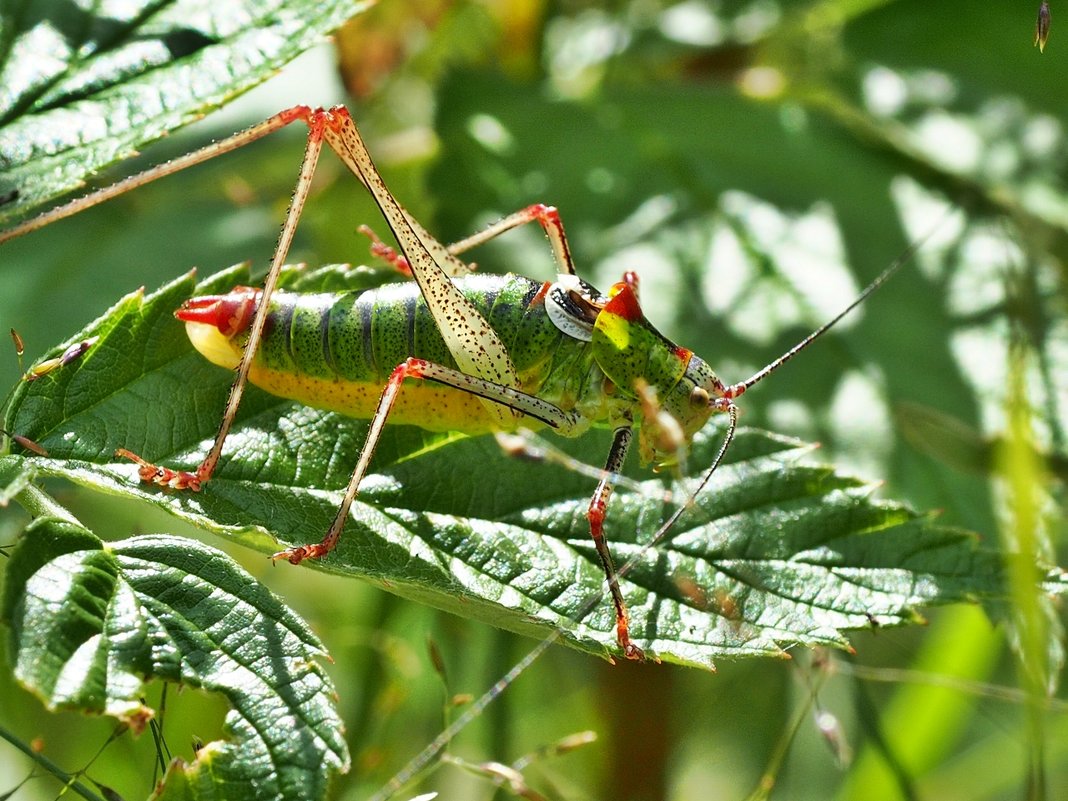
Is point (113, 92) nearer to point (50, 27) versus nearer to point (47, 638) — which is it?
point (50, 27)

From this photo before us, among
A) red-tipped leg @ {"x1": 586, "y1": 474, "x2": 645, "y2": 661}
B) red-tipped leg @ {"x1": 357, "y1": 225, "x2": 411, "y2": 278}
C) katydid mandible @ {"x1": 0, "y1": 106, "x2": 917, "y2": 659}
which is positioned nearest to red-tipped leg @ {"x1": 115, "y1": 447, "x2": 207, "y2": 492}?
katydid mandible @ {"x1": 0, "y1": 106, "x2": 917, "y2": 659}

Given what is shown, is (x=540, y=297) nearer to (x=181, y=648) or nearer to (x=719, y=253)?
(x=719, y=253)

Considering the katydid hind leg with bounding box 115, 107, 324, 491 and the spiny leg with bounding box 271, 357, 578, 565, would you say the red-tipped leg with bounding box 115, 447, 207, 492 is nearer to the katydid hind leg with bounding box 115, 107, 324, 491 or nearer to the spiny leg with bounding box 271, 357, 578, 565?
the katydid hind leg with bounding box 115, 107, 324, 491

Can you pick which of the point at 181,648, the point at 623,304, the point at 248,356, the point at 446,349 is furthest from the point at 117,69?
the point at 181,648

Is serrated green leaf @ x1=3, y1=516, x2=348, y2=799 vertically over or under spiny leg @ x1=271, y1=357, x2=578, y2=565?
under

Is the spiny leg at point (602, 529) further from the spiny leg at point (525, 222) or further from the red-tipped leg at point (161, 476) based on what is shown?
the red-tipped leg at point (161, 476)

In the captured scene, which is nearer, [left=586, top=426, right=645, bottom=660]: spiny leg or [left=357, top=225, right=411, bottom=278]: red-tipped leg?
[left=586, top=426, right=645, bottom=660]: spiny leg

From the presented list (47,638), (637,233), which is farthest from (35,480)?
(637,233)
